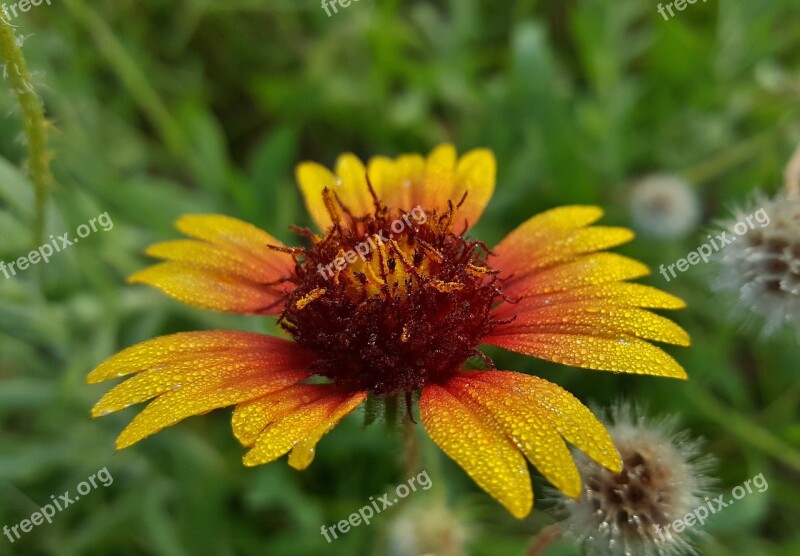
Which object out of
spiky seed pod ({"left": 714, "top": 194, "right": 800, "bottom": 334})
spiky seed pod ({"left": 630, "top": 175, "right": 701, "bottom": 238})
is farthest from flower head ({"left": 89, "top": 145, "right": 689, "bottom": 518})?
spiky seed pod ({"left": 630, "top": 175, "right": 701, "bottom": 238})

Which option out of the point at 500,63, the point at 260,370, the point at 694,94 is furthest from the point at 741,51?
the point at 260,370

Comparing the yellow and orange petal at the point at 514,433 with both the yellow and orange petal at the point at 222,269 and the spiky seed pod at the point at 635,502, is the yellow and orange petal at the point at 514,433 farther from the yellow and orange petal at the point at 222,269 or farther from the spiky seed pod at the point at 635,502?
the yellow and orange petal at the point at 222,269

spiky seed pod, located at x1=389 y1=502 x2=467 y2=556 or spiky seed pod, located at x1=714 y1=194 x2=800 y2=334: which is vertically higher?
spiky seed pod, located at x1=714 y1=194 x2=800 y2=334

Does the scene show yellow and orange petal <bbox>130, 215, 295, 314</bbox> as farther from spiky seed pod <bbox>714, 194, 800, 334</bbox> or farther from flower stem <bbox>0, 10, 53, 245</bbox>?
spiky seed pod <bbox>714, 194, 800, 334</bbox>

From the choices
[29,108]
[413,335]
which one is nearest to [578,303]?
[413,335]

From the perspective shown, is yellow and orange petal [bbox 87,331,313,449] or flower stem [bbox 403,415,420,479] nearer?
yellow and orange petal [bbox 87,331,313,449]

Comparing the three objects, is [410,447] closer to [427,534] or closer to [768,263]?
[427,534]
